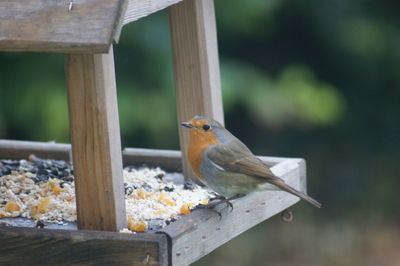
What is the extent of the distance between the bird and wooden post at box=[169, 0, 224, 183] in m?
0.27

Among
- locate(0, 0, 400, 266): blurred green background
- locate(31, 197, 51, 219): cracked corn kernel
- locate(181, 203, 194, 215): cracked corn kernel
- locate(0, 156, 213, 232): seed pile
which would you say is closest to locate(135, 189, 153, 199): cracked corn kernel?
locate(0, 156, 213, 232): seed pile

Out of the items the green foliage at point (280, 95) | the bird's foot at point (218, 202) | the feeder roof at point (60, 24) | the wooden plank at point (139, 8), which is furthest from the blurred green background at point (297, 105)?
the feeder roof at point (60, 24)

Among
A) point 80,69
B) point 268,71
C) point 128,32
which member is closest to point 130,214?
point 80,69

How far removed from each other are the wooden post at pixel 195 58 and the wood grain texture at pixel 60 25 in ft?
4.38

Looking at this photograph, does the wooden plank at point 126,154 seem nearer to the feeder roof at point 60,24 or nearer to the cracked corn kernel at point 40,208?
the cracked corn kernel at point 40,208

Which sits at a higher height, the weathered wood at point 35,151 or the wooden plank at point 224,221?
the weathered wood at point 35,151

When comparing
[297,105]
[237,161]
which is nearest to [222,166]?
[237,161]

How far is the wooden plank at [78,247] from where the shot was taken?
2.86 meters

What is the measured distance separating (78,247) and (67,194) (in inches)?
25.5

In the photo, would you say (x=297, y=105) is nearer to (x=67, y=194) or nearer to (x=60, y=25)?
(x=67, y=194)

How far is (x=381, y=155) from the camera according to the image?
780 centimetres

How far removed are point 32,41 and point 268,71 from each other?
15.7 ft

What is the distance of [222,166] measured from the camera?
373cm

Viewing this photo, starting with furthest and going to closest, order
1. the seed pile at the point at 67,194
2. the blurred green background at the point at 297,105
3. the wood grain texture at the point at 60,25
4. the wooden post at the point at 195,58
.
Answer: the blurred green background at the point at 297,105 → the wooden post at the point at 195,58 → the seed pile at the point at 67,194 → the wood grain texture at the point at 60,25
